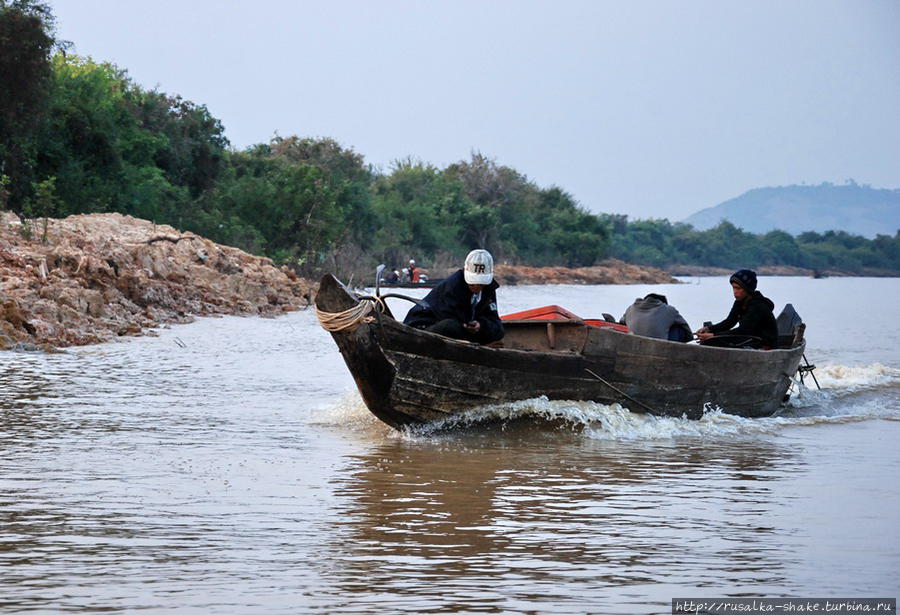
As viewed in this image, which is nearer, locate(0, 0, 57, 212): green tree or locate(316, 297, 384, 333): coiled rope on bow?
locate(316, 297, 384, 333): coiled rope on bow

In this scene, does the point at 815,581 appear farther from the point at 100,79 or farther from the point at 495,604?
the point at 100,79

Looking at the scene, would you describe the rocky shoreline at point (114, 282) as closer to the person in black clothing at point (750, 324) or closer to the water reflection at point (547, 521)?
the water reflection at point (547, 521)

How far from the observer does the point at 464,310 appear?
846 centimetres

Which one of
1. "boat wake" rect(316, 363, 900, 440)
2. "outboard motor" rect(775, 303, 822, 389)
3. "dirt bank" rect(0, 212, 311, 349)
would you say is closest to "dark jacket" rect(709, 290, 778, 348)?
"boat wake" rect(316, 363, 900, 440)

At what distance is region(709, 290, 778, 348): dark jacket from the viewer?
35.0 ft

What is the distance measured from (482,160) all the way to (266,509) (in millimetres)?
72495

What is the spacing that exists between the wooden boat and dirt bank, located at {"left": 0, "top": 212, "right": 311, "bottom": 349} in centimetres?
730

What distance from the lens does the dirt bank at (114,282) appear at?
14.8m

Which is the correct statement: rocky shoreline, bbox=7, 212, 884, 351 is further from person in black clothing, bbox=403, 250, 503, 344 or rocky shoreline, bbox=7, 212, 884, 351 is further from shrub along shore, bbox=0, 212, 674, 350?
person in black clothing, bbox=403, 250, 503, 344

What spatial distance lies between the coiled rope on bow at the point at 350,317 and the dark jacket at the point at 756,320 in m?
4.35

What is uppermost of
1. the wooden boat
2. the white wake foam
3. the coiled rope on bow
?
the coiled rope on bow

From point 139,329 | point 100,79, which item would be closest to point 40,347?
point 139,329

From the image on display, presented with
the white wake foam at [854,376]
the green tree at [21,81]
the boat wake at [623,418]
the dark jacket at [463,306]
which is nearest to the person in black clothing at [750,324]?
the boat wake at [623,418]

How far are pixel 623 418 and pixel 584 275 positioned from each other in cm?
5764
